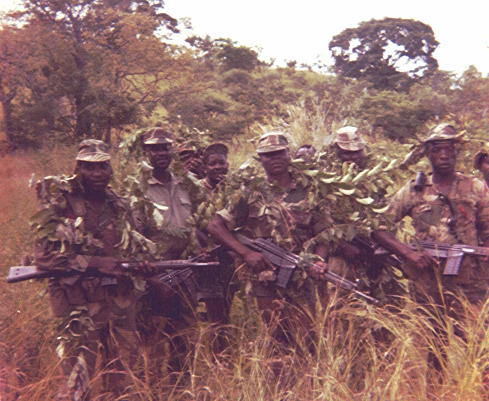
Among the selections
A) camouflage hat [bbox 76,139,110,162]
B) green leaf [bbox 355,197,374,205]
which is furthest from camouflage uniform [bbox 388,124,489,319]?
camouflage hat [bbox 76,139,110,162]

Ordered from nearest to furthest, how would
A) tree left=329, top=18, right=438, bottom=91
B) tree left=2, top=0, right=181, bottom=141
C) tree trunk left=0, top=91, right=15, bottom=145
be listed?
tree left=2, top=0, right=181, bottom=141, tree trunk left=0, top=91, right=15, bottom=145, tree left=329, top=18, right=438, bottom=91

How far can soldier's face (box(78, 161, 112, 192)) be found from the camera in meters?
3.75

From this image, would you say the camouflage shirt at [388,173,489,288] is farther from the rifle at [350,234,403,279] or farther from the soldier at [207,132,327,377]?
the soldier at [207,132,327,377]

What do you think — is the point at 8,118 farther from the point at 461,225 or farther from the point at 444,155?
the point at 461,225

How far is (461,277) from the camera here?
12.7ft

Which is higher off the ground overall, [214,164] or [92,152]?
[92,152]

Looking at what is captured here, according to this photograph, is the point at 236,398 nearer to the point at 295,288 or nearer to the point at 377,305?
the point at 295,288

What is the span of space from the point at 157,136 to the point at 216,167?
89cm

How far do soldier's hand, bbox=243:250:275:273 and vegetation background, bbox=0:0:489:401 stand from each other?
18.4 inches

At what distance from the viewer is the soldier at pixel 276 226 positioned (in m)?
3.92

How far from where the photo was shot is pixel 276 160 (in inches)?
159

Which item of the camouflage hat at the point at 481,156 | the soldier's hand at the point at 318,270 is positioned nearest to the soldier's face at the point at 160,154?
the soldier's hand at the point at 318,270

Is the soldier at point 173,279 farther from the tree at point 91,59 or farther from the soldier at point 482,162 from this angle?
the tree at point 91,59

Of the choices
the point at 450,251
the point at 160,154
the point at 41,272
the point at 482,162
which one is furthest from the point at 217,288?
the point at 482,162
